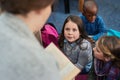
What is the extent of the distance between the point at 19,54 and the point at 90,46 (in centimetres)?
121

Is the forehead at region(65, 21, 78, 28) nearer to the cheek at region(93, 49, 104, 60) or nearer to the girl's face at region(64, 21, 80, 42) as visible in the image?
the girl's face at region(64, 21, 80, 42)

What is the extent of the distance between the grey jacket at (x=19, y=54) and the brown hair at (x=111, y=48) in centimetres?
89

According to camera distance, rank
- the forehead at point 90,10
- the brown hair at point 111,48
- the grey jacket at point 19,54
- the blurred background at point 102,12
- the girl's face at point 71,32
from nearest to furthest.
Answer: the grey jacket at point 19,54
the brown hair at point 111,48
the girl's face at point 71,32
the forehead at point 90,10
the blurred background at point 102,12

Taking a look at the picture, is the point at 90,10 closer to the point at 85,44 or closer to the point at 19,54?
the point at 85,44

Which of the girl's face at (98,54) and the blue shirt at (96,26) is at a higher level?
the girl's face at (98,54)

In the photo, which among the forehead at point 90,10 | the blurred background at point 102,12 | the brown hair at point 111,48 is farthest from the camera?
the blurred background at point 102,12

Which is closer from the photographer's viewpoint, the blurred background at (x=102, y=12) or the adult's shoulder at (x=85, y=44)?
the adult's shoulder at (x=85, y=44)

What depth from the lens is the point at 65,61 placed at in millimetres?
1113

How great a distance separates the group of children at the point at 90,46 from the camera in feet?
4.84

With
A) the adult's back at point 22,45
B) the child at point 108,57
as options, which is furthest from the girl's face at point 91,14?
the adult's back at point 22,45

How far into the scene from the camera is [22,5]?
610mm

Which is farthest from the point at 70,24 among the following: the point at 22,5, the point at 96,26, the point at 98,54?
the point at 22,5

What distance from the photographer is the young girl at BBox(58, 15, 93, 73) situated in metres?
1.75

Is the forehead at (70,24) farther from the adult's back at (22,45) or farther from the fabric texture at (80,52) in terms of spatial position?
the adult's back at (22,45)
